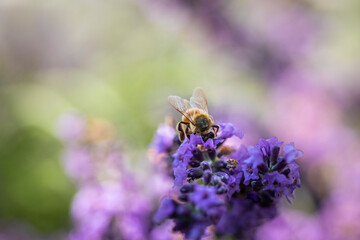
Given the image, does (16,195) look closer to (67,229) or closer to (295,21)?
(67,229)

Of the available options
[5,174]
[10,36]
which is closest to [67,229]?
[5,174]

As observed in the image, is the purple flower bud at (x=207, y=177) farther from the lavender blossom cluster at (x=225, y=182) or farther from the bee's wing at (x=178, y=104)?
the bee's wing at (x=178, y=104)

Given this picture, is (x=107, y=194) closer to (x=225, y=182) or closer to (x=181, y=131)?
(x=181, y=131)

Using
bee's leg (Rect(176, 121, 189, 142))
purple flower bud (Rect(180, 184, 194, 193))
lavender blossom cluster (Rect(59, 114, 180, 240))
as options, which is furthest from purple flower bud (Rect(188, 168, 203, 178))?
lavender blossom cluster (Rect(59, 114, 180, 240))

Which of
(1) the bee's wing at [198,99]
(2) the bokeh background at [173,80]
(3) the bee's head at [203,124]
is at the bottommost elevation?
(3) the bee's head at [203,124]

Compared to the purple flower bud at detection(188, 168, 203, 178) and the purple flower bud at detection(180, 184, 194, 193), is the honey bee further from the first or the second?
the purple flower bud at detection(180, 184, 194, 193)

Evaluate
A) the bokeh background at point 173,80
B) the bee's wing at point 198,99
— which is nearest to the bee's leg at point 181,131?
the bee's wing at point 198,99
